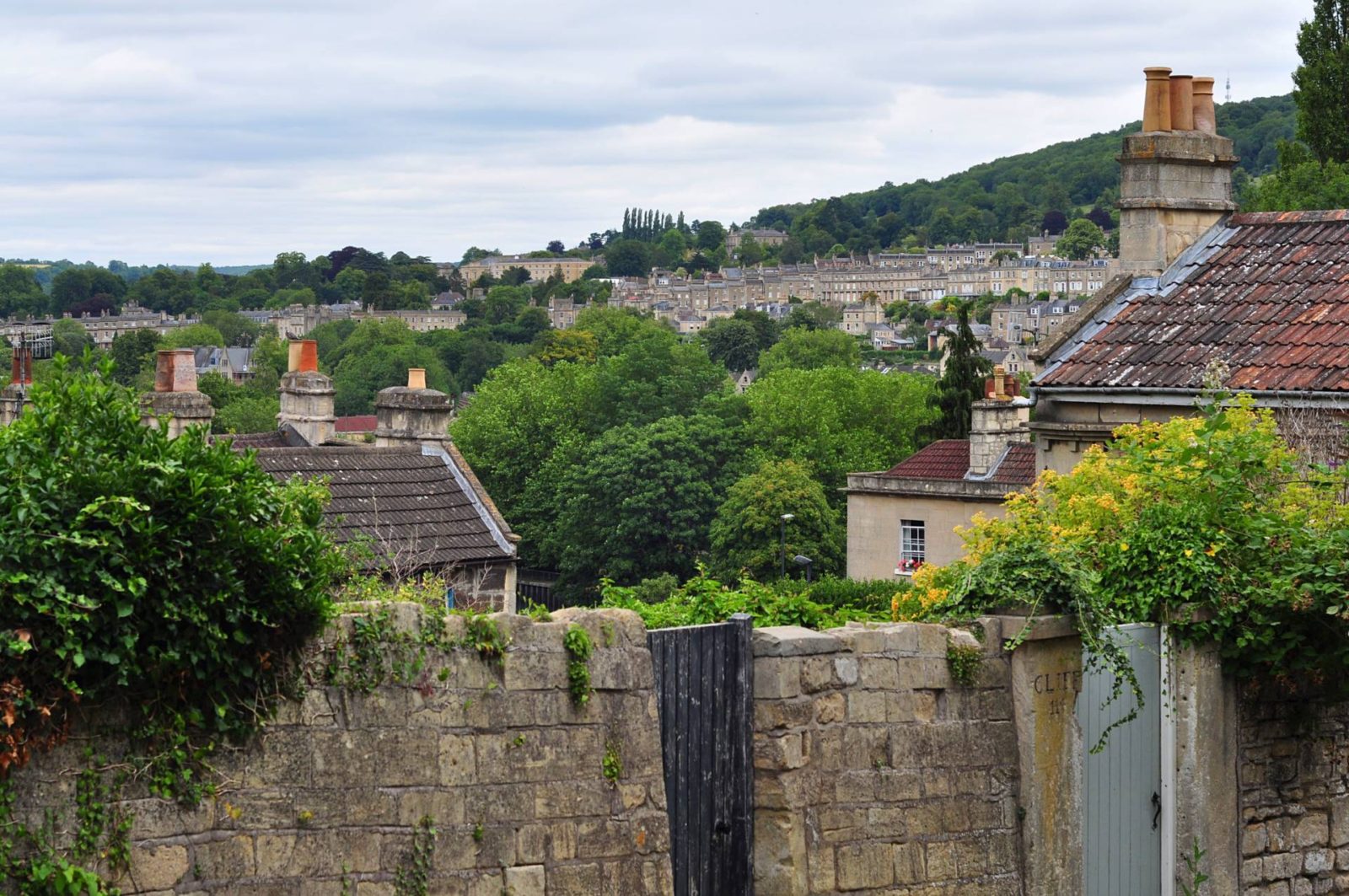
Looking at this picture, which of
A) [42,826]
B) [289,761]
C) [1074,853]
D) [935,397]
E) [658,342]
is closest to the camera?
[42,826]

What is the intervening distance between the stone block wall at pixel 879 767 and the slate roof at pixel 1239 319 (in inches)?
220

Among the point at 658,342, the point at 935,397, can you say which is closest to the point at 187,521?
the point at 935,397

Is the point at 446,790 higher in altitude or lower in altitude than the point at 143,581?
lower

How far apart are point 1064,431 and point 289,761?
929 cm

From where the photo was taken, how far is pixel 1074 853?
9336 mm

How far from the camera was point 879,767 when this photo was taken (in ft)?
28.2

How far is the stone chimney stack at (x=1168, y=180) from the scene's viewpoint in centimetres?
1566

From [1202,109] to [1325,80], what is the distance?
2445 cm

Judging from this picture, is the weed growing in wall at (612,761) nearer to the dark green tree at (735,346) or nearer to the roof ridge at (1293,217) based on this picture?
the roof ridge at (1293,217)

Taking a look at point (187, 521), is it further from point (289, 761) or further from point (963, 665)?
point (963, 665)

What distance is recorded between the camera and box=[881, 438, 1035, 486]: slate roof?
119 feet

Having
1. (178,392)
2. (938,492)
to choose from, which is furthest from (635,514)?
(178,392)

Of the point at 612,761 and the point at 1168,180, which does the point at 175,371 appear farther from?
the point at 612,761

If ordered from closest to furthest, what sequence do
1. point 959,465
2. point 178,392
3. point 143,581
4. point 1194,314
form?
point 143,581, point 1194,314, point 178,392, point 959,465
